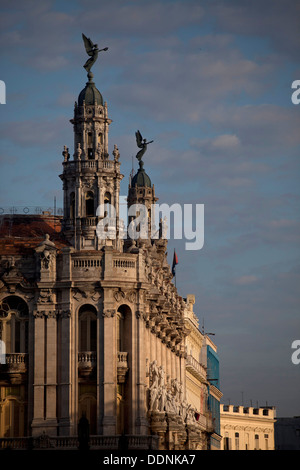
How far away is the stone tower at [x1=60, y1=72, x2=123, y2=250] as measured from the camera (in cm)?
10419

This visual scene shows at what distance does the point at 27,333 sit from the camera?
94.8 meters

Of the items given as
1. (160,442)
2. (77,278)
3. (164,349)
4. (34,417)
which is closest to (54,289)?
(77,278)

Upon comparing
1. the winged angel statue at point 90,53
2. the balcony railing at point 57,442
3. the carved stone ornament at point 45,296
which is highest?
the winged angel statue at point 90,53

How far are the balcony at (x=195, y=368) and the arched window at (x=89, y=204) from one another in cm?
3369

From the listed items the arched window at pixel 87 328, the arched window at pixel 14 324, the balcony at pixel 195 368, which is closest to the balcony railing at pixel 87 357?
the arched window at pixel 87 328

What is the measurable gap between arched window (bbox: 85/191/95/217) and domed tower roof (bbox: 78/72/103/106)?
7.83 m

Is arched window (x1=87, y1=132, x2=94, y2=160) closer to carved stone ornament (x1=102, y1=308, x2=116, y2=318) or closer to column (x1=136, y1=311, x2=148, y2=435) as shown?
column (x1=136, y1=311, x2=148, y2=435)

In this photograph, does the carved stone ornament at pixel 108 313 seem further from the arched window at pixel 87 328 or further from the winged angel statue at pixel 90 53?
the winged angel statue at pixel 90 53

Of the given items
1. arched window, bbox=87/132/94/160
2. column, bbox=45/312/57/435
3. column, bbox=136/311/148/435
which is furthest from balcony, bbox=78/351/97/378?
arched window, bbox=87/132/94/160

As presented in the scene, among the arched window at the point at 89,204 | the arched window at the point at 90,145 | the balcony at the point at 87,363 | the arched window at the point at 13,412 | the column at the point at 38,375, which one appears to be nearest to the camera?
the column at the point at 38,375

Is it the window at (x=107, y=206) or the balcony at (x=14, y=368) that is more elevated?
the window at (x=107, y=206)

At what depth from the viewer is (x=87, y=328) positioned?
94.6m

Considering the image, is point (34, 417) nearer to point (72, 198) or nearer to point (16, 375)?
point (16, 375)

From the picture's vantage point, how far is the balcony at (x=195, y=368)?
443 feet
